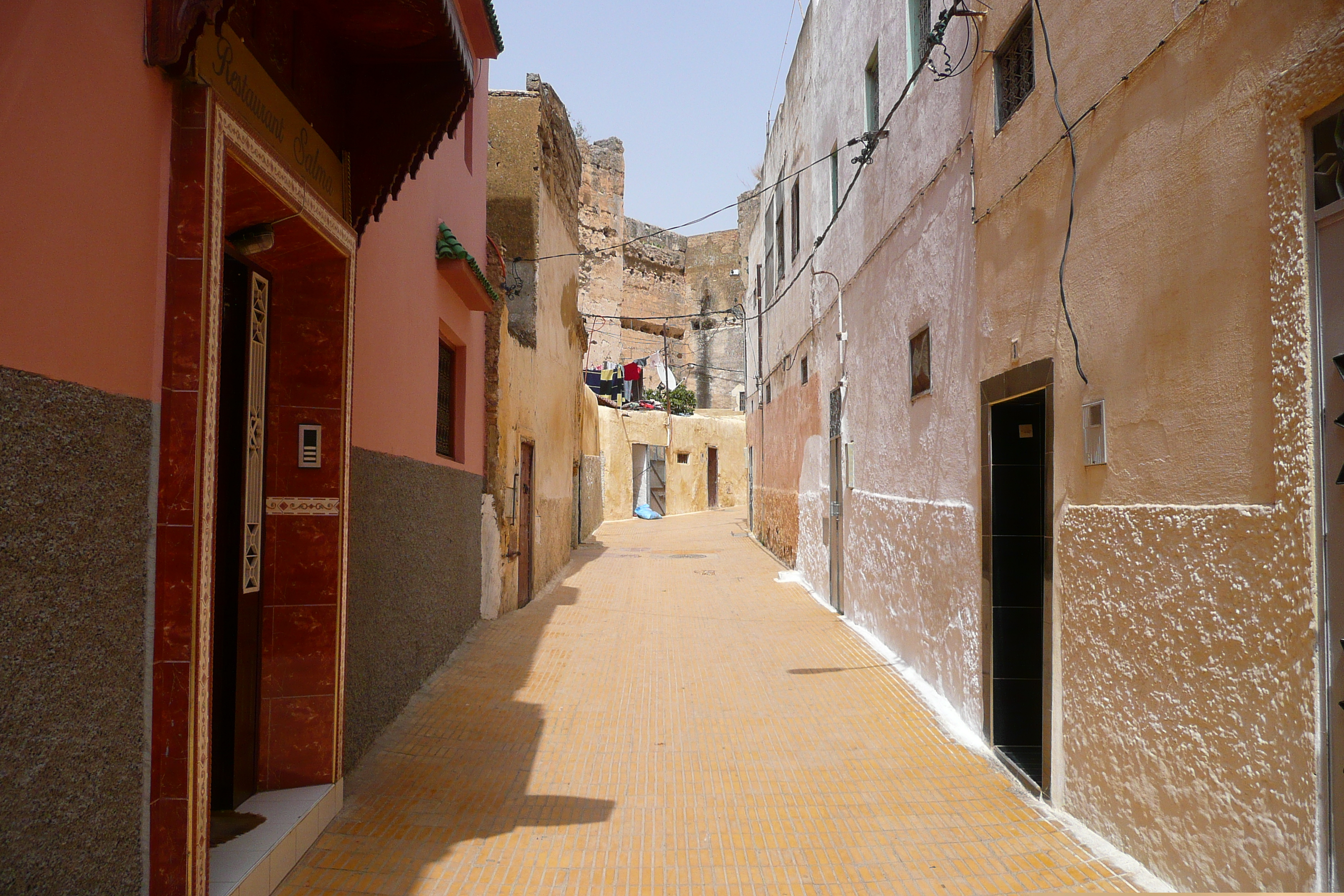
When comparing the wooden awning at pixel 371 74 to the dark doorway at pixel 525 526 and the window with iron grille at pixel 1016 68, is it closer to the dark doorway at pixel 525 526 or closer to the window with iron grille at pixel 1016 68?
the window with iron grille at pixel 1016 68

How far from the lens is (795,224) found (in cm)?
1356

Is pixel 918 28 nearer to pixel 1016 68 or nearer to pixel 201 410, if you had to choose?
pixel 1016 68

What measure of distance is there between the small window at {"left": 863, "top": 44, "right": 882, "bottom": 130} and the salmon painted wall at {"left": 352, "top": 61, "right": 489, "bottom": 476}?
371cm

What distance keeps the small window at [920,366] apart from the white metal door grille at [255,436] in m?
4.43

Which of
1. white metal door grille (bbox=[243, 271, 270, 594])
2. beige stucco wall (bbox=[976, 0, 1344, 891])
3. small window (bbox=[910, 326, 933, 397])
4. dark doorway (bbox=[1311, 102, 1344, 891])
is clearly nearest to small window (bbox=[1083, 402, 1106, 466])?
beige stucco wall (bbox=[976, 0, 1344, 891])

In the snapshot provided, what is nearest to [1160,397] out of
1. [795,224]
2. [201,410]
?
[201,410]

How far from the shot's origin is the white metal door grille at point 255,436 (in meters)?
3.90

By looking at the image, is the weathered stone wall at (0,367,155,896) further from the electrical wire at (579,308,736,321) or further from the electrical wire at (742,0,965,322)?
the electrical wire at (579,308,736,321)

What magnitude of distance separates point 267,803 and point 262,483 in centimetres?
140

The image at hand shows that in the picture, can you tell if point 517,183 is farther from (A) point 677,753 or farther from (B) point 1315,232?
(B) point 1315,232

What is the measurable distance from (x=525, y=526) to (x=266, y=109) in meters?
7.64

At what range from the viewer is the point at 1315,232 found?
2555 mm

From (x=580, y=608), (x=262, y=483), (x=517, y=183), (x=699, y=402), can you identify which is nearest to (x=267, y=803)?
(x=262, y=483)

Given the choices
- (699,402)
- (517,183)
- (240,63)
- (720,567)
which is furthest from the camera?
(699,402)
